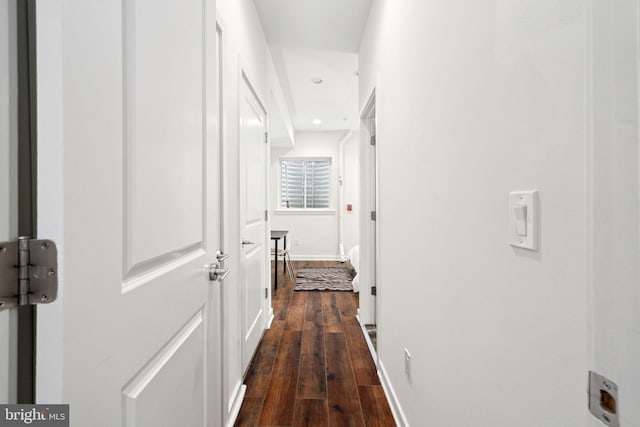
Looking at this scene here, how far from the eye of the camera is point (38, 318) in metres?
0.40

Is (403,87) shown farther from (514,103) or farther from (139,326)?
(139,326)

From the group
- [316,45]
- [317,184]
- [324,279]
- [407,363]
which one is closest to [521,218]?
[407,363]

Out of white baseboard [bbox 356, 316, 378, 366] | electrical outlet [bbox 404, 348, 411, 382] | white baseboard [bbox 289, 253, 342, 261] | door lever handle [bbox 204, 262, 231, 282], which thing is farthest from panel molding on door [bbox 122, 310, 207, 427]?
white baseboard [bbox 289, 253, 342, 261]

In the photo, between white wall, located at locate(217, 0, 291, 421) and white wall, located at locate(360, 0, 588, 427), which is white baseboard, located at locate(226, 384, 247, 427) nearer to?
white wall, located at locate(217, 0, 291, 421)

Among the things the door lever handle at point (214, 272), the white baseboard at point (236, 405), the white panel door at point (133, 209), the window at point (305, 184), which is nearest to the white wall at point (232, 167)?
the white baseboard at point (236, 405)

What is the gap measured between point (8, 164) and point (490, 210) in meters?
0.93

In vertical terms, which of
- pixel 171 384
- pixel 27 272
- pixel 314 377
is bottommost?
pixel 314 377

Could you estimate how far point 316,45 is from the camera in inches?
116

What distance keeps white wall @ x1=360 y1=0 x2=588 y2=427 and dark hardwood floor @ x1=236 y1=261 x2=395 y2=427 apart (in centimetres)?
39

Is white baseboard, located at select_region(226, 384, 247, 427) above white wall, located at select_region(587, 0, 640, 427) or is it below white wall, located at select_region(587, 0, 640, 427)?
below

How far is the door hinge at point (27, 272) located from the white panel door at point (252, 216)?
1553mm

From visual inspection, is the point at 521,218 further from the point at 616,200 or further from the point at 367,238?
the point at 367,238

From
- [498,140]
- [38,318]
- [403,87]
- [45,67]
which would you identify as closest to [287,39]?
[403,87]

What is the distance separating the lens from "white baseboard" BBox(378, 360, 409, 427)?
1.54 meters
